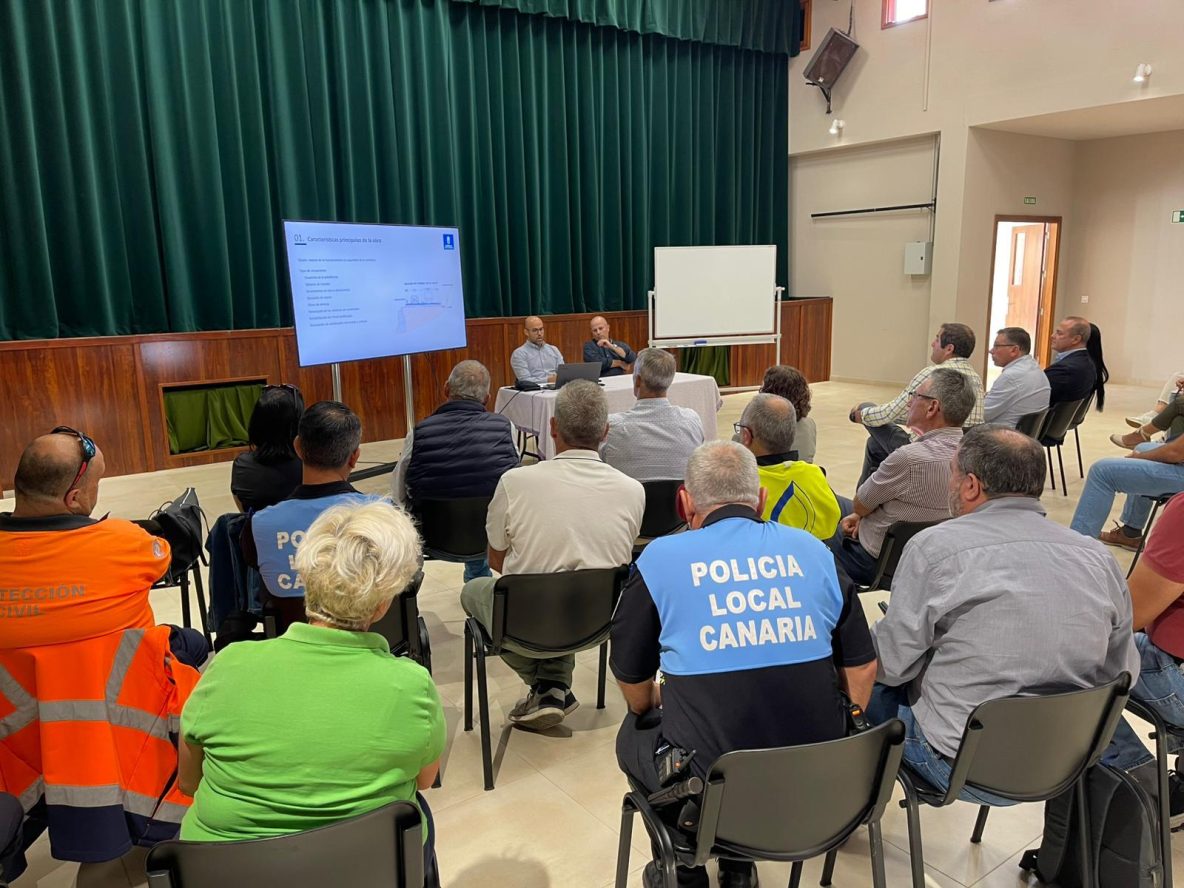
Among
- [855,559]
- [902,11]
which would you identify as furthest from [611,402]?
[902,11]

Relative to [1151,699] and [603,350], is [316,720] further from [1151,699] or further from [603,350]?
[603,350]

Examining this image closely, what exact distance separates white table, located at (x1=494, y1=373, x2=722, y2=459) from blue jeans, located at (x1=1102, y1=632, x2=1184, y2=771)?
356 cm

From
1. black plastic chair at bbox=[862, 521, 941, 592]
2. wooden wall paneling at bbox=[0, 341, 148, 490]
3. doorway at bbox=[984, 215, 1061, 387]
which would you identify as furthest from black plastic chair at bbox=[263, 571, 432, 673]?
doorway at bbox=[984, 215, 1061, 387]

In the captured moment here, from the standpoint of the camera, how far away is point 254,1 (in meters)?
6.95

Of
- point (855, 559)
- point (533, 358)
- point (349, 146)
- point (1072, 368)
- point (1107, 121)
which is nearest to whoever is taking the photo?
point (855, 559)

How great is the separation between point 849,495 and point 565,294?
4.53m

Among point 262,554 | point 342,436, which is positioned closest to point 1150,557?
point 342,436

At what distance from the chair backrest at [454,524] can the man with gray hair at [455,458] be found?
6 cm

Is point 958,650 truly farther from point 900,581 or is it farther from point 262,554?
point 262,554

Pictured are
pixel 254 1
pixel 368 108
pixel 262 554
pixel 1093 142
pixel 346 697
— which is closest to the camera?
pixel 346 697

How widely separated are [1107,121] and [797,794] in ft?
31.0

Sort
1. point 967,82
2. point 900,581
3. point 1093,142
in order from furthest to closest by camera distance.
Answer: point 1093,142, point 967,82, point 900,581

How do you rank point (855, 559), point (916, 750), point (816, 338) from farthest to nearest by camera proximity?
point (816, 338)
point (855, 559)
point (916, 750)

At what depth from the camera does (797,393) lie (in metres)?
3.62
